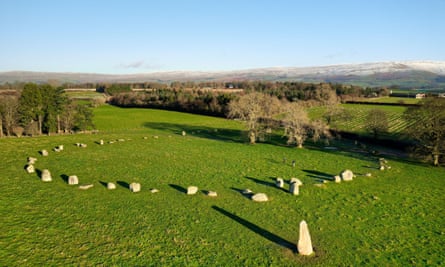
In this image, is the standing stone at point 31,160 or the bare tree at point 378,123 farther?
the bare tree at point 378,123

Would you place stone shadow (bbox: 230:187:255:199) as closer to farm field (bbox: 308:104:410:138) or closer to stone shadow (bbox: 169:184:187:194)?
stone shadow (bbox: 169:184:187:194)

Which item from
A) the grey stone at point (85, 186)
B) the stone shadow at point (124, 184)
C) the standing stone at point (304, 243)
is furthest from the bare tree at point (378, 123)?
the grey stone at point (85, 186)

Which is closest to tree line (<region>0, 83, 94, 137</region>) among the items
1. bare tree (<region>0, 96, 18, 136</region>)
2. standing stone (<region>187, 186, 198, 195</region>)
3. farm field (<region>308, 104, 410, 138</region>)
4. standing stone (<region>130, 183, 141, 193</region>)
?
bare tree (<region>0, 96, 18, 136</region>)

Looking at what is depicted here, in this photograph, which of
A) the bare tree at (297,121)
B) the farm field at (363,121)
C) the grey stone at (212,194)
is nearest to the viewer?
the grey stone at (212,194)

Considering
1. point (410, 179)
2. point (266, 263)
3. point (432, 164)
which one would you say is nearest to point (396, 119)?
point (432, 164)

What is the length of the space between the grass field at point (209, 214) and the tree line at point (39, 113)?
2385 centimetres

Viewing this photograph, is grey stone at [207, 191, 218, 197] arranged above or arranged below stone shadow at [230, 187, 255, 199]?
above

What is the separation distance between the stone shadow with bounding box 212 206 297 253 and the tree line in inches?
2237

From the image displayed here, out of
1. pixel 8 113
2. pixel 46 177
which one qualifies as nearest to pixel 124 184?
pixel 46 177

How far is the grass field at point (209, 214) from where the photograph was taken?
15.8 meters

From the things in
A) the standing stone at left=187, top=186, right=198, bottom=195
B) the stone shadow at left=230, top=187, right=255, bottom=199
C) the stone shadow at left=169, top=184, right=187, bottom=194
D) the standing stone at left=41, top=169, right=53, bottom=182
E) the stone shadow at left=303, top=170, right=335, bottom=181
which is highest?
the standing stone at left=41, top=169, right=53, bottom=182

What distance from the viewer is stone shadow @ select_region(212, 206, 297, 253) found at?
17219mm

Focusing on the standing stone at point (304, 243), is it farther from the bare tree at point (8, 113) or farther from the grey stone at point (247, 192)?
the bare tree at point (8, 113)

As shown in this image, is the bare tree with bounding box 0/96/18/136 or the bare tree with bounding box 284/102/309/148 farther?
the bare tree with bounding box 0/96/18/136
